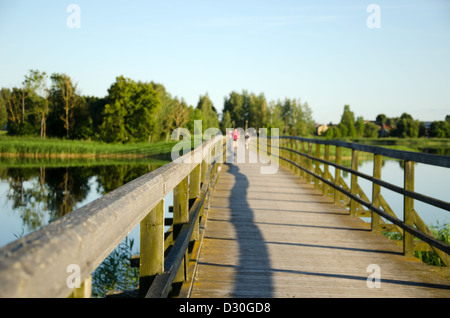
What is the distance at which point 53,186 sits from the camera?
23609 mm

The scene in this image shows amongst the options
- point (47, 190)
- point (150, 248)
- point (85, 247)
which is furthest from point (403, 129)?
point (85, 247)

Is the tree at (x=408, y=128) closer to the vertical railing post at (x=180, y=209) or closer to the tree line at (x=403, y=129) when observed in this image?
the tree line at (x=403, y=129)

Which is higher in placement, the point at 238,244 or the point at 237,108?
the point at 237,108

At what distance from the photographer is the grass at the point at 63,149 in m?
37.8

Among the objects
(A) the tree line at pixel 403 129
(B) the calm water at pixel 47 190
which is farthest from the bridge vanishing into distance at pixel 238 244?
(A) the tree line at pixel 403 129

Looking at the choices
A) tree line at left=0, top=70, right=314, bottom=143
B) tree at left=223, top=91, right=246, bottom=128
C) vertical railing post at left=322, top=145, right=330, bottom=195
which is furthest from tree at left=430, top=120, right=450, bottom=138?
vertical railing post at left=322, top=145, right=330, bottom=195

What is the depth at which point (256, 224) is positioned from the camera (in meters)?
5.71

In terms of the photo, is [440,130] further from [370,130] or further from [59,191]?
[59,191]

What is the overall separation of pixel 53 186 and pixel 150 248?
78.6ft

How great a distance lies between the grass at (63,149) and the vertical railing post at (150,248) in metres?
40.1

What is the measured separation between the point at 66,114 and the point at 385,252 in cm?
5342

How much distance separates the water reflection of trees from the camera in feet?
54.1
